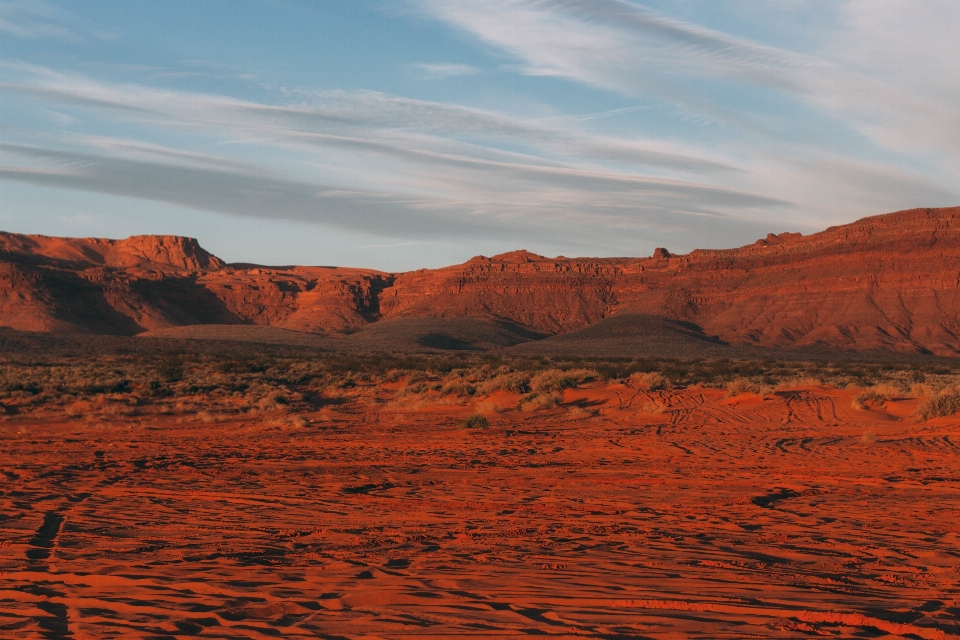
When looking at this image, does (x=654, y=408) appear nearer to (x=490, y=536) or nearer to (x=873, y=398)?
(x=873, y=398)

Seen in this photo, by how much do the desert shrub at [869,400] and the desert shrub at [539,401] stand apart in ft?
25.4

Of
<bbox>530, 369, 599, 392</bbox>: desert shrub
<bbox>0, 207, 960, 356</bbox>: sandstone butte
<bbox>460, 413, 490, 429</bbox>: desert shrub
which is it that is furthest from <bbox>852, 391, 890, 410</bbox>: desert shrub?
<bbox>0, 207, 960, 356</bbox>: sandstone butte

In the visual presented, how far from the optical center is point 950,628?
5.11 metres

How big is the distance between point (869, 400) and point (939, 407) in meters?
2.76

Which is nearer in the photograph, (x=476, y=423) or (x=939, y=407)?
(x=939, y=407)

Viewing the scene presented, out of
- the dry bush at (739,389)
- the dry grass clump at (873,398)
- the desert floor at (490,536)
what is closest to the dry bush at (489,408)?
the desert floor at (490,536)

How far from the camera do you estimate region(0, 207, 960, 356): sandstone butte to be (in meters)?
92.9

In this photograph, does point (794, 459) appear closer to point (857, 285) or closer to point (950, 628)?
point (950, 628)

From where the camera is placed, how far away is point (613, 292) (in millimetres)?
123750

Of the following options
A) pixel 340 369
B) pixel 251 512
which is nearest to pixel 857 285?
pixel 340 369

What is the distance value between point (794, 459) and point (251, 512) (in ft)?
29.5

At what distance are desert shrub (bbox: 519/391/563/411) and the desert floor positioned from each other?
226 inches

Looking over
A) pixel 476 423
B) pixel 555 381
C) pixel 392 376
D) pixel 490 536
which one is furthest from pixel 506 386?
pixel 490 536

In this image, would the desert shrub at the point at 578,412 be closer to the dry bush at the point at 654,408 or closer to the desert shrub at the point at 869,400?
the dry bush at the point at 654,408
